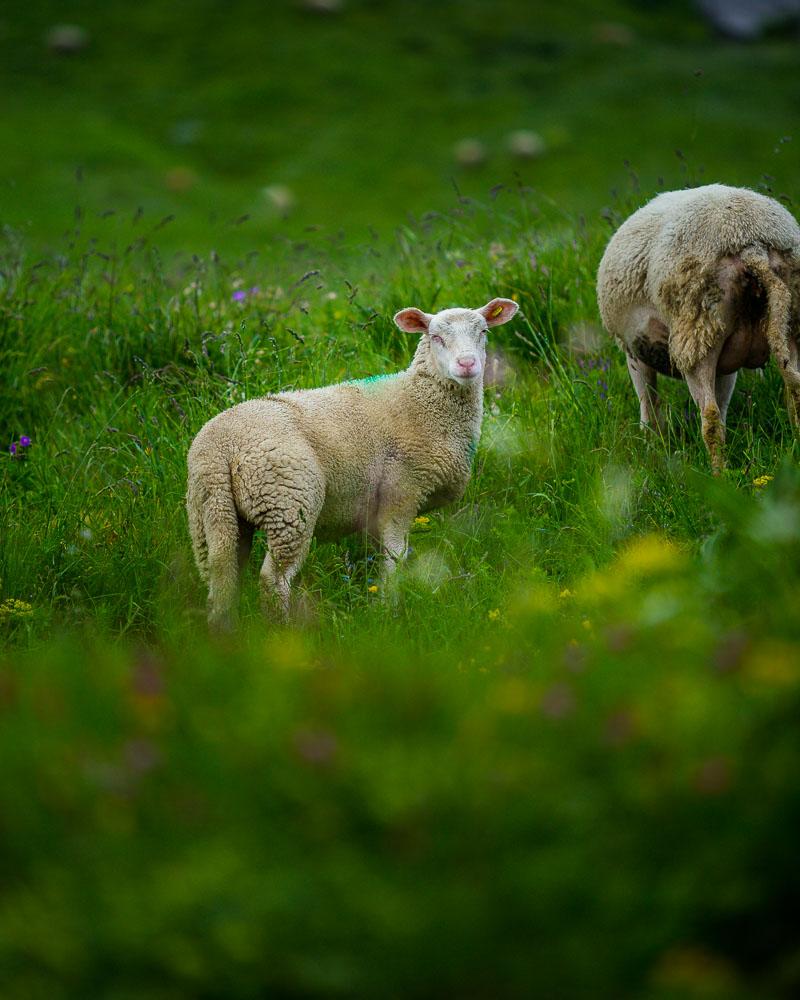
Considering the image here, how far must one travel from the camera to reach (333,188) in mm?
19594

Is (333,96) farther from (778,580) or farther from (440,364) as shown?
(778,580)

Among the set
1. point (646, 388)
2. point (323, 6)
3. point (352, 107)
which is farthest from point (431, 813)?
point (323, 6)

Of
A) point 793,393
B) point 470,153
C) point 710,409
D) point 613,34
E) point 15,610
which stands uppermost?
point 793,393

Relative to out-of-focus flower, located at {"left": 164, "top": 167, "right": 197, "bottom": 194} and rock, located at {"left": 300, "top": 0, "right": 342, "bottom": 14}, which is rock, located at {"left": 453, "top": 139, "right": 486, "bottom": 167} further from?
rock, located at {"left": 300, "top": 0, "right": 342, "bottom": 14}

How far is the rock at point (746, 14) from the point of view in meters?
26.5

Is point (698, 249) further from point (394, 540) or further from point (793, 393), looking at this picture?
point (394, 540)

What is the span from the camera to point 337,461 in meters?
4.30

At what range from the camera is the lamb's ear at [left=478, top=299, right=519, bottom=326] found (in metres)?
4.80

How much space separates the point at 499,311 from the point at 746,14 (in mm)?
26121

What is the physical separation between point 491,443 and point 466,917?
12.1 ft

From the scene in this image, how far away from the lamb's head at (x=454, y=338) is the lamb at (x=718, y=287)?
75cm

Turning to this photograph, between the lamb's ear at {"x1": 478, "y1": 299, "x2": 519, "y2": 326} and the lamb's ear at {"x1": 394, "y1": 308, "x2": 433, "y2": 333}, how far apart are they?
270mm

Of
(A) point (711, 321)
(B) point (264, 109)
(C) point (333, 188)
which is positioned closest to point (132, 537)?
(A) point (711, 321)

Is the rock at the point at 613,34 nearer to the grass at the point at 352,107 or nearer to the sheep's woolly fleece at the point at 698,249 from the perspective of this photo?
the grass at the point at 352,107
